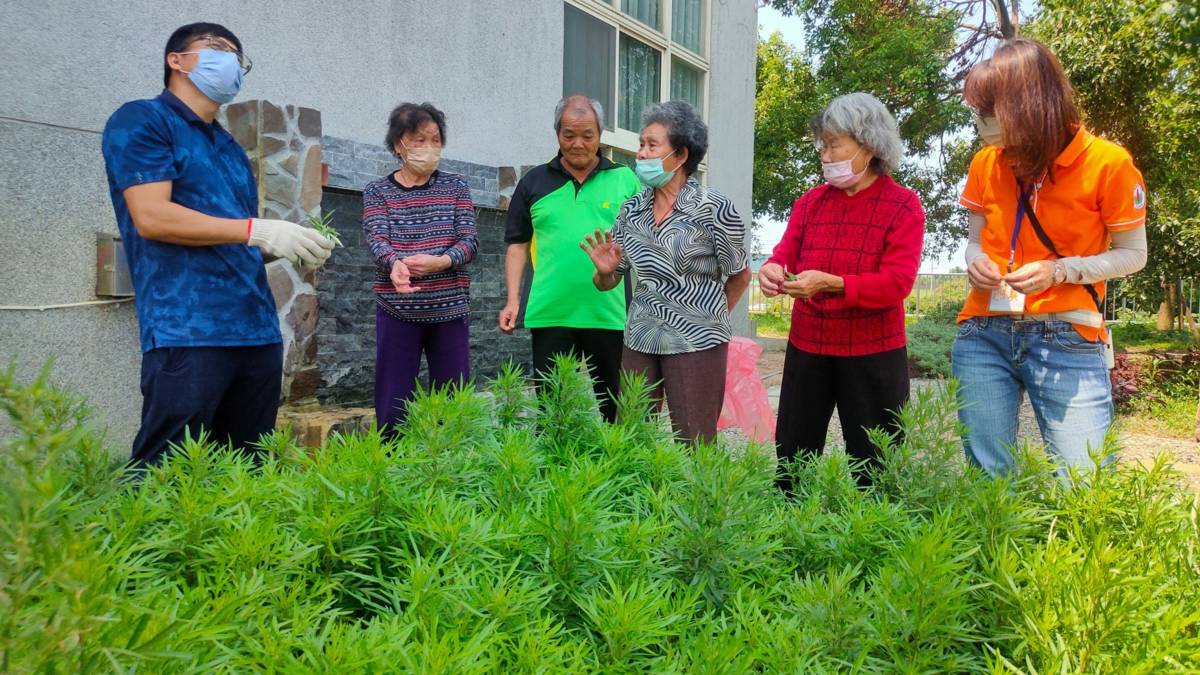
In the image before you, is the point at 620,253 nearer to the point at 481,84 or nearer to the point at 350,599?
the point at 350,599

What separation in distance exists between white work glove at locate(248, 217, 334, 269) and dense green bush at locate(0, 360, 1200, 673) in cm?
157

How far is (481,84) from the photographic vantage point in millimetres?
7395

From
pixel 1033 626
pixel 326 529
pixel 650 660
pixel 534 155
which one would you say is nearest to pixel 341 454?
pixel 326 529

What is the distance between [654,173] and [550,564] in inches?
112

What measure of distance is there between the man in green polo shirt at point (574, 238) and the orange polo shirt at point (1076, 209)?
6.10ft

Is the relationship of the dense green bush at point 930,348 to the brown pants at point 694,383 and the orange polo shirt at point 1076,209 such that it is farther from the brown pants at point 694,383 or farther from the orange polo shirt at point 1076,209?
the orange polo shirt at point 1076,209

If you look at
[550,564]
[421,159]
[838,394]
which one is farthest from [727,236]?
[550,564]

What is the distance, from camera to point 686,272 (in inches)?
139

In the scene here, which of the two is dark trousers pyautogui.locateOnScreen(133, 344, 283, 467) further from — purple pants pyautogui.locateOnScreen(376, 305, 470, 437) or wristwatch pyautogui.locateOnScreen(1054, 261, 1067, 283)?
wristwatch pyautogui.locateOnScreen(1054, 261, 1067, 283)

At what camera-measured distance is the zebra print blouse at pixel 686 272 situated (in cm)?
348

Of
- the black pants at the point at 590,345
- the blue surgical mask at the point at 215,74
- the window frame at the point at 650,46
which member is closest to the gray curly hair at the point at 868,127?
the black pants at the point at 590,345

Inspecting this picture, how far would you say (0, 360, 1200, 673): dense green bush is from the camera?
67cm

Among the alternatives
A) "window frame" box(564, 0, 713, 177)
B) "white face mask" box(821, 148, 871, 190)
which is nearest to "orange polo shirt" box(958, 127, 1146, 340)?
"white face mask" box(821, 148, 871, 190)

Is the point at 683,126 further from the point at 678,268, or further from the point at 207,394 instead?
the point at 207,394
